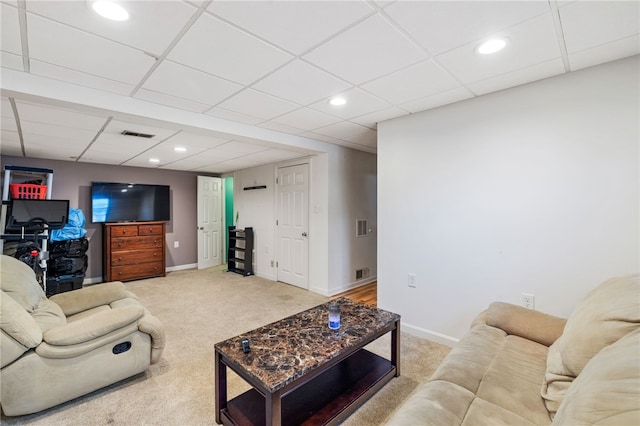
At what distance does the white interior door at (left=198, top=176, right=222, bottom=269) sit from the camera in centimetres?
634

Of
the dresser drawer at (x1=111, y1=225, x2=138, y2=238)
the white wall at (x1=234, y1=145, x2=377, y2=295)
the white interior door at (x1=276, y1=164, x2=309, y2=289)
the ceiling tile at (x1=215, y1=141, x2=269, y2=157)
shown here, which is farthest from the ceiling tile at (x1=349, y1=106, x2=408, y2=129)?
the dresser drawer at (x1=111, y1=225, x2=138, y2=238)

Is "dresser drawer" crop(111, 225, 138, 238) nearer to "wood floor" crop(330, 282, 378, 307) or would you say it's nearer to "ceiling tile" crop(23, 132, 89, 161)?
"ceiling tile" crop(23, 132, 89, 161)

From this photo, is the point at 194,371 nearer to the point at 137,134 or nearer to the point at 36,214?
the point at 137,134

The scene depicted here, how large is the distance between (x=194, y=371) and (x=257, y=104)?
233cm

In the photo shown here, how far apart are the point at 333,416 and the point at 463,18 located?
89.9 inches

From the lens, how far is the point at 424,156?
2.89 metres

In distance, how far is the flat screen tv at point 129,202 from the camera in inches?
205

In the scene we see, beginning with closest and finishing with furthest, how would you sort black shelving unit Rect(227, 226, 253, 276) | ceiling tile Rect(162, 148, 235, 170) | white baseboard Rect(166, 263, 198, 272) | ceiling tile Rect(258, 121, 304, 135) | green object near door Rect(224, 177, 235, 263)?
ceiling tile Rect(258, 121, 304, 135), ceiling tile Rect(162, 148, 235, 170), black shelving unit Rect(227, 226, 253, 276), white baseboard Rect(166, 263, 198, 272), green object near door Rect(224, 177, 235, 263)

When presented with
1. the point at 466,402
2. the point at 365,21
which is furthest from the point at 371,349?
the point at 365,21

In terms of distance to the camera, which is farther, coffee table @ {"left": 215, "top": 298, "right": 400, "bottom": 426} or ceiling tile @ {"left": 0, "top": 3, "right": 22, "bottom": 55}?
coffee table @ {"left": 215, "top": 298, "right": 400, "bottom": 426}

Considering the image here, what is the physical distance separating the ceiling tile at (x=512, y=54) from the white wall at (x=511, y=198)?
0.43 m

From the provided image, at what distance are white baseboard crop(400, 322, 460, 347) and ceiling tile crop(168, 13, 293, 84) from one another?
271 centimetres

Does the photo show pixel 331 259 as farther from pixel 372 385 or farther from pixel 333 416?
pixel 333 416

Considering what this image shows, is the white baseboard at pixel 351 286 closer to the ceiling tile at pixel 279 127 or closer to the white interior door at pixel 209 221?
the ceiling tile at pixel 279 127
